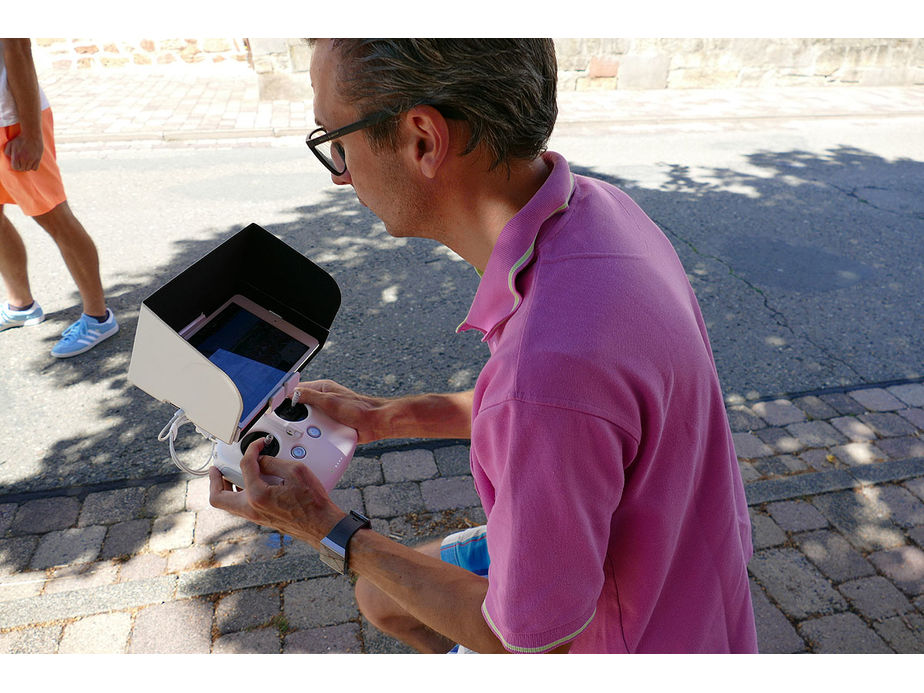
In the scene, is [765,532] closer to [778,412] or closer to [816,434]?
[816,434]

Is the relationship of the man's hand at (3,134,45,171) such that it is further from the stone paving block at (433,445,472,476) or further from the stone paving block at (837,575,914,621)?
the stone paving block at (837,575,914,621)

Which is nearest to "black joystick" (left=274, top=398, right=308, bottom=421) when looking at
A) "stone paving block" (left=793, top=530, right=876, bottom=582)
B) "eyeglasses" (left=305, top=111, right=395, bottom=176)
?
"eyeglasses" (left=305, top=111, right=395, bottom=176)

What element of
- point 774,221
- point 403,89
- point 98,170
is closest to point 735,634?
point 403,89

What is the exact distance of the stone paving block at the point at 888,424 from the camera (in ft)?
11.8

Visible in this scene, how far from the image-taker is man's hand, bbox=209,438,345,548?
153 centimetres

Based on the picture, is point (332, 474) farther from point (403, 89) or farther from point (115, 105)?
point (115, 105)

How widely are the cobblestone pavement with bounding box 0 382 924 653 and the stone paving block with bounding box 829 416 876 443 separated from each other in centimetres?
2

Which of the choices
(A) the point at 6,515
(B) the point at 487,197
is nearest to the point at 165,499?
(A) the point at 6,515

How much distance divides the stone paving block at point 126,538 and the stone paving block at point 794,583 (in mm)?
2386

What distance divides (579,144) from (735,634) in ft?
24.5

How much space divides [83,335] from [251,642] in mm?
2461

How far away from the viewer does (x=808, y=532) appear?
2.94m

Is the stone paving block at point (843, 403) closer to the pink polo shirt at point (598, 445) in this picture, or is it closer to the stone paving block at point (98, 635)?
the pink polo shirt at point (598, 445)

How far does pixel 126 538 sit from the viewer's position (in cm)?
280
